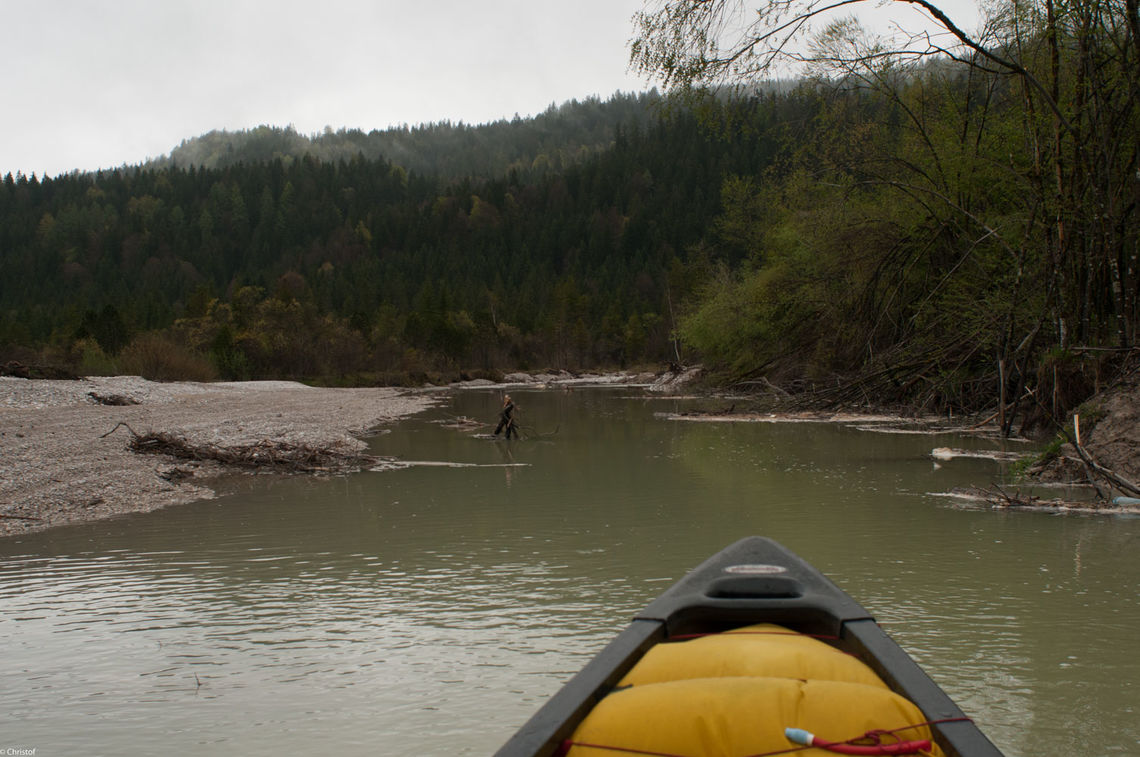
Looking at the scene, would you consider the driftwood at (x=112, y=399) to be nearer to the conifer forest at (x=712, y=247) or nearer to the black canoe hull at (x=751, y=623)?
the conifer forest at (x=712, y=247)

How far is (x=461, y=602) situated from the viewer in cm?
615

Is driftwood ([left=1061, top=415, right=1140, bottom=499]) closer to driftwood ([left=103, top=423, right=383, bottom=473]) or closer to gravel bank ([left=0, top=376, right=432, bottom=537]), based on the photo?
driftwood ([left=103, top=423, right=383, bottom=473])

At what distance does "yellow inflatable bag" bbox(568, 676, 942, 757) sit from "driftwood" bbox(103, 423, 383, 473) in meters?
11.5

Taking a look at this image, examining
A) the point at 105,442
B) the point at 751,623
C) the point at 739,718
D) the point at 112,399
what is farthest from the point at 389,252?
the point at 739,718

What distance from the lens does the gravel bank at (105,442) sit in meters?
9.97

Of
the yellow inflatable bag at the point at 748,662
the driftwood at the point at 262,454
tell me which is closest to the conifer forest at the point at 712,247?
the driftwood at the point at 262,454

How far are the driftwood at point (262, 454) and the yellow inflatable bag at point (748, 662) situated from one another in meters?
11.0

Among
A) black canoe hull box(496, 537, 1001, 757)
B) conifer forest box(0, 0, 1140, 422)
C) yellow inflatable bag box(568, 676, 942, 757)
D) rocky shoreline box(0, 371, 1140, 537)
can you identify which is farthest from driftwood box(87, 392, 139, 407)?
yellow inflatable bag box(568, 676, 942, 757)

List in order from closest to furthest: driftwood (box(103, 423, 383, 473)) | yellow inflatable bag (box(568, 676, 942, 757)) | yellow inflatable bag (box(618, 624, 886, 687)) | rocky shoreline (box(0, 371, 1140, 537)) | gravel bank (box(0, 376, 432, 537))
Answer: yellow inflatable bag (box(568, 676, 942, 757)), yellow inflatable bag (box(618, 624, 886, 687)), rocky shoreline (box(0, 371, 1140, 537)), gravel bank (box(0, 376, 432, 537)), driftwood (box(103, 423, 383, 473))

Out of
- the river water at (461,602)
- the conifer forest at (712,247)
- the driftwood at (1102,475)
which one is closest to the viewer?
the river water at (461,602)

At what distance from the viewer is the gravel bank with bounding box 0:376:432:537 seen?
997cm

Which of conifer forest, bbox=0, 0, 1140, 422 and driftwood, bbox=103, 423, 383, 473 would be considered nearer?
conifer forest, bbox=0, 0, 1140, 422

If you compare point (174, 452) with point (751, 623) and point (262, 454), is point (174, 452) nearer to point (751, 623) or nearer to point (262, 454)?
point (262, 454)

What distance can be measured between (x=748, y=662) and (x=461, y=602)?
11.9ft
